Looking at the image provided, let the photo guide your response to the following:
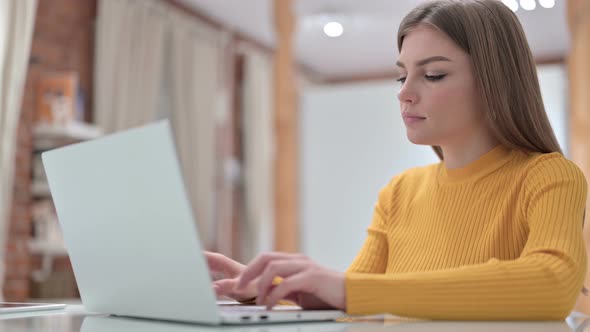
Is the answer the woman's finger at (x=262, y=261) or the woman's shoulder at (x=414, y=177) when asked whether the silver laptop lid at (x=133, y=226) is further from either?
the woman's shoulder at (x=414, y=177)

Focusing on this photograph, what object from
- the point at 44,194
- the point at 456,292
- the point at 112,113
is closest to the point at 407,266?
the point at 456,292

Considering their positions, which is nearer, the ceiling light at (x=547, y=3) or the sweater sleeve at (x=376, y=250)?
the sweater sleeve at (x=376, y=250)

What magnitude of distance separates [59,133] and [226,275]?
3.54m

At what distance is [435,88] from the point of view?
1.07 metres

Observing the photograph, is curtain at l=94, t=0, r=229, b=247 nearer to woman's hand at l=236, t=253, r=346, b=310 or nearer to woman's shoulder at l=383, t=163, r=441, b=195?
woman's shoulder at l=383, t=163, r=441, b=195

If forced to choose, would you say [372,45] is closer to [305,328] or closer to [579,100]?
[579,100]

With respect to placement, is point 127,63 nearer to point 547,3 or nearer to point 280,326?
point 547,3

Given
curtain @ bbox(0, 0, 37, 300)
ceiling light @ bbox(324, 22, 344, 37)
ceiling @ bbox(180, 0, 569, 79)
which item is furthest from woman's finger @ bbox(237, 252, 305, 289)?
ceiling light @ bbox(324, 22, 344, 37)

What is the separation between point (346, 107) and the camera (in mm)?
5785

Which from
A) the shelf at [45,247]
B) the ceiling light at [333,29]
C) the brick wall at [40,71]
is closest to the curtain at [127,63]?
the brick wall at [40,71]

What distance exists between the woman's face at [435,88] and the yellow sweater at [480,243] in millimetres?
104

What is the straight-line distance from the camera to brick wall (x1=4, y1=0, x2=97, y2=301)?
431 cm

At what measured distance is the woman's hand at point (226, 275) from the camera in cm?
96

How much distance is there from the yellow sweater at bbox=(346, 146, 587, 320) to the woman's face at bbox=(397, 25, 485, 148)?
0.10m
